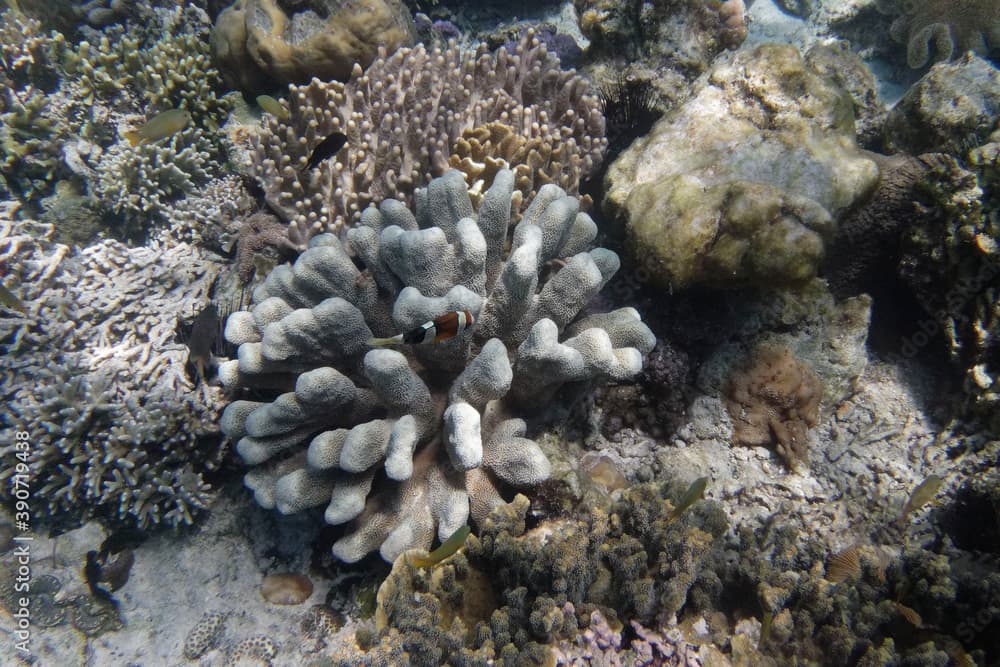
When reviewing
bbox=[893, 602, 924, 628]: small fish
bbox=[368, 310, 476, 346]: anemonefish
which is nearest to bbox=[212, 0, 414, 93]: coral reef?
bbox=[368, 310, 476, 346]: anemonefish

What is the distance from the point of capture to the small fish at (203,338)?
11.6 feet

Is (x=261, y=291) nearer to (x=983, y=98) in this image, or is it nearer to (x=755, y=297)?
(x=755, y=297)

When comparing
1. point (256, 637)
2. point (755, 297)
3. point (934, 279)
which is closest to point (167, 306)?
point (256, 637)

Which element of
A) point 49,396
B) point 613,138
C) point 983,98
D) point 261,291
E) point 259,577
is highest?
point 983,98

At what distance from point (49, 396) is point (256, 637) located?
7.24 feet

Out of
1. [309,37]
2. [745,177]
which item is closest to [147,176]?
[309,37]

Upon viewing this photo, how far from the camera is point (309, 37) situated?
4.57m

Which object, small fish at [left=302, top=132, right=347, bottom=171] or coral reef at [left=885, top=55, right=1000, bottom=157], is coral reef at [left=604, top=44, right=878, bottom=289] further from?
small fish at [left=302, top=132, right=347, bottom=171]

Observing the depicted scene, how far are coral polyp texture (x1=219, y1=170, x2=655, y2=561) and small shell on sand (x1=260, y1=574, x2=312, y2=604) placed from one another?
0.71 m

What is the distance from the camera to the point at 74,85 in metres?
5.04

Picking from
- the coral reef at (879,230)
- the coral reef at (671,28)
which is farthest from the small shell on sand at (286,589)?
the coral reef at (671,28)

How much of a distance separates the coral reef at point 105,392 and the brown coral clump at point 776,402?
12.2 feet

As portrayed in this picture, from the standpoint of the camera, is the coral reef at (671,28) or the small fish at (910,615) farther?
the coral reef at (671,28)
